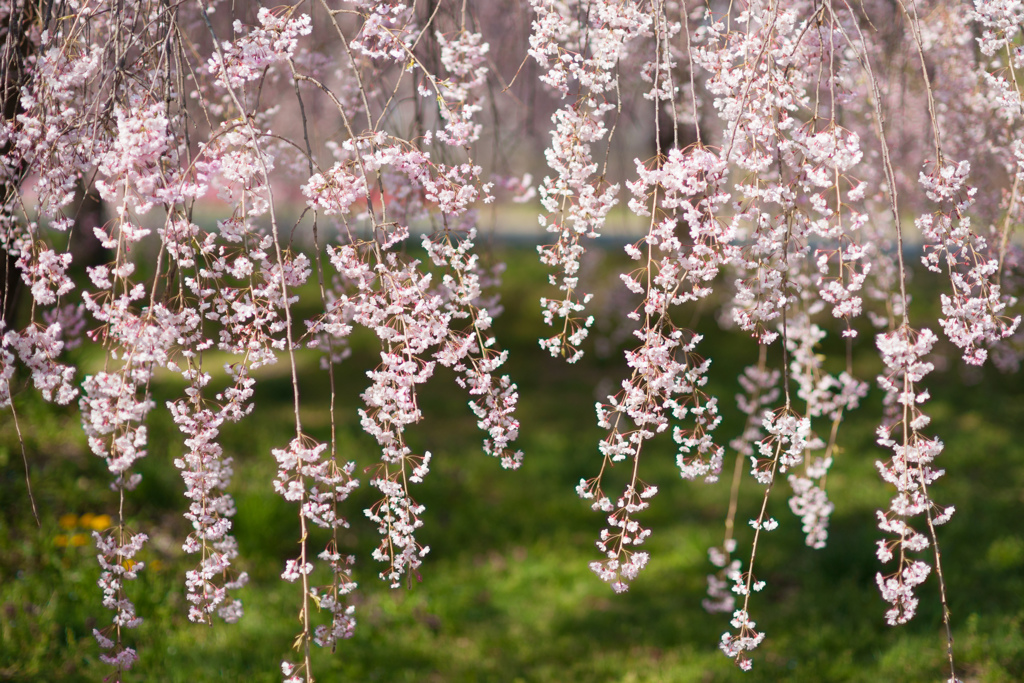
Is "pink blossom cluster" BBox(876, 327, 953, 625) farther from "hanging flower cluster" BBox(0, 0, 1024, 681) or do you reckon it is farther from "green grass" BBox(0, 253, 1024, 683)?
"green grass" BBox(0, 253, 1024, 683)

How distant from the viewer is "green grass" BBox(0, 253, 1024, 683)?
3191 millimetres

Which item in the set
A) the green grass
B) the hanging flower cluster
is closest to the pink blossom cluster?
the hanging flower cluster

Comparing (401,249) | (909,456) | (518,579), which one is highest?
(518,579)

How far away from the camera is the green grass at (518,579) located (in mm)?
3191

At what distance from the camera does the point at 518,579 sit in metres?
4.12

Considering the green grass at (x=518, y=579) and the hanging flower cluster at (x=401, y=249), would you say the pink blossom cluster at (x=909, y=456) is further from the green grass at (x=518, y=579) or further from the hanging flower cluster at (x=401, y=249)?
the green grass at (x=518, y=579)

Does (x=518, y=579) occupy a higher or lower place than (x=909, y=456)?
higher

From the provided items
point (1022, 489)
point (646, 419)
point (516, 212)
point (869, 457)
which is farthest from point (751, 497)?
point (516, 212)

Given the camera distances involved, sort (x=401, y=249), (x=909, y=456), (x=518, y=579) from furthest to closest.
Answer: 1. (x=518, y=579)
2. (x=401, y=249)
3. (x=909, y=456)

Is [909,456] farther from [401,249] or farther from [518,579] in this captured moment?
[518,579]

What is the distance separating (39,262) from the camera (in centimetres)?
158

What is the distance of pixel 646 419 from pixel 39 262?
1200 millimetres

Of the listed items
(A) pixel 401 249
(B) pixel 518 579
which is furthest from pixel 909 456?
(B) pixel 518 579

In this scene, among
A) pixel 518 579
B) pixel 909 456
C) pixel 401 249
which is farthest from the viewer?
pixel 518 579
